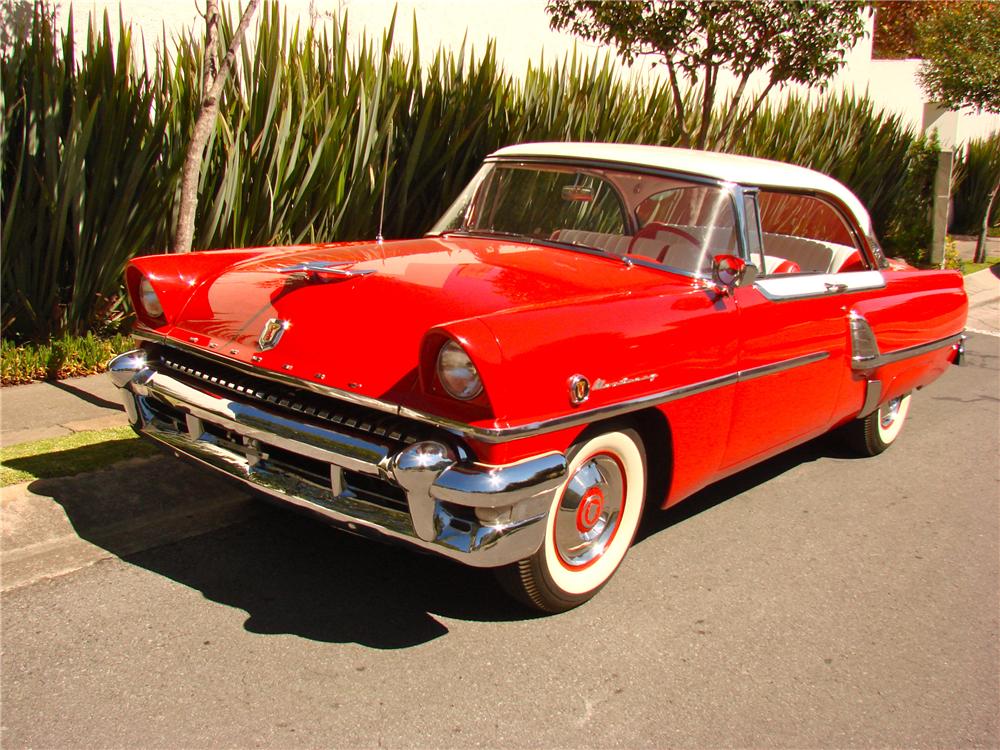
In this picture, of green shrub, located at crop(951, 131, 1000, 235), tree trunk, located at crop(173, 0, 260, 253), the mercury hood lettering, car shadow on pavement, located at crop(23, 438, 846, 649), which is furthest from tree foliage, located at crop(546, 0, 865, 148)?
green shrub, located at crop(951, 131, 1000, 235)

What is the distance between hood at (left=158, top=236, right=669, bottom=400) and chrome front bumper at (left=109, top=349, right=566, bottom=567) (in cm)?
18

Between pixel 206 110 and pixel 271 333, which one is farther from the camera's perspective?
pixel 206 110

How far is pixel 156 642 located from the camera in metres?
2.98

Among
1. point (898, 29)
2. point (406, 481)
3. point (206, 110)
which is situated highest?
point (898, 29)

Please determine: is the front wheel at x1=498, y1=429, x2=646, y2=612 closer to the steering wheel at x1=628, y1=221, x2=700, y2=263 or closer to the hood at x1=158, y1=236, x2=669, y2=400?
the hood at x1=158, y1=236, x2=669, y2=400

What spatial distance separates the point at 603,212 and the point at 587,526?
4.97 ft

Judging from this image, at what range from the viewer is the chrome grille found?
300 cm

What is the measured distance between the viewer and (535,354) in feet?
9.66

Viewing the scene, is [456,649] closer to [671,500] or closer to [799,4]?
[671,500]

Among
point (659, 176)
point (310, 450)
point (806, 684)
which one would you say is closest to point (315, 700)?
point (310, 450)

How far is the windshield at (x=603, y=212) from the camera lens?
398 cm

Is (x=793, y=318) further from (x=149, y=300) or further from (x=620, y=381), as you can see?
(x=149, y=300)

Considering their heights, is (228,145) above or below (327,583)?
above

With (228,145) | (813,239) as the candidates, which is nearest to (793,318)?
(813,239)
